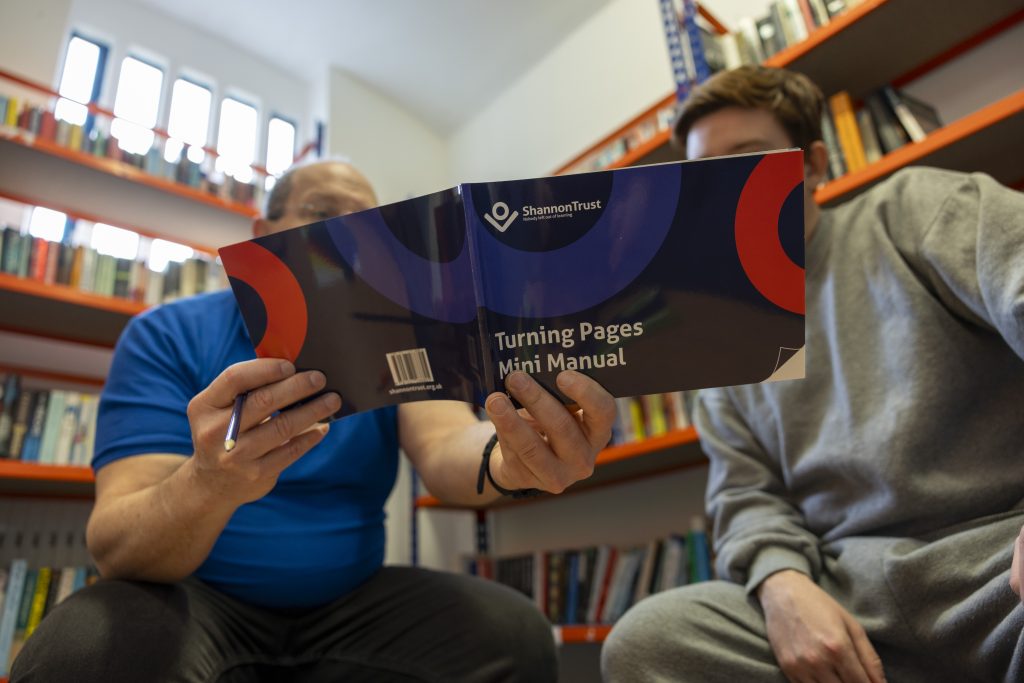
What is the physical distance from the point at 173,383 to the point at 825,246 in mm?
949

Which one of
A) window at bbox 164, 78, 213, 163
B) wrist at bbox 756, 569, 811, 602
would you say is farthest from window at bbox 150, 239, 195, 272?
wrist at bbox 756, 569, 811, 602

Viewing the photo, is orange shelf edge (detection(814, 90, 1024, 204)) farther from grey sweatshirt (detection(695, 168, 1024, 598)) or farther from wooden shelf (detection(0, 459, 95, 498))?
wooden shelf (detection(0, 459, 95, 498))

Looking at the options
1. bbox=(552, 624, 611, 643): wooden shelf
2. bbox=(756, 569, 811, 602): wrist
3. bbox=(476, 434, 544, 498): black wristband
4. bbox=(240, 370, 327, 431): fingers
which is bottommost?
bbox=(552, 624, 611, 643): wooden shelf

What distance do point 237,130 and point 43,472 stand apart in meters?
2.12

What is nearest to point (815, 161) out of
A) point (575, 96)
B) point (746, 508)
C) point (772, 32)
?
point (746, 508)

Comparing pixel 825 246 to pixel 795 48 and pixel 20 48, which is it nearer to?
pixel 795 48

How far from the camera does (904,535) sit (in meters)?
0.82

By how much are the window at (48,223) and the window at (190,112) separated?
798mm

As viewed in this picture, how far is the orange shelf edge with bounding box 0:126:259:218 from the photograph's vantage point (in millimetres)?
2117

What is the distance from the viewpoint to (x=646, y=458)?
1.95 m

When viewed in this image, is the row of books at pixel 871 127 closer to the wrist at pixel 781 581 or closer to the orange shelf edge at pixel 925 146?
the orange shelf edge at pixel 925 146

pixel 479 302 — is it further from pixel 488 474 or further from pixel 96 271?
pixel 96 271

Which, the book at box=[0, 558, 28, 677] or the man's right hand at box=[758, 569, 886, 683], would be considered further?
the book at box=[0, 558, 28, 677]

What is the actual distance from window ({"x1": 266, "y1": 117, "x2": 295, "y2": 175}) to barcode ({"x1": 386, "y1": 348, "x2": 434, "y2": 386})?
9.76ft
